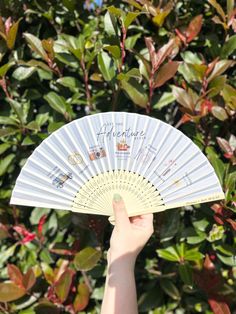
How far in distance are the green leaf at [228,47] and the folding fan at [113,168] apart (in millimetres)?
474

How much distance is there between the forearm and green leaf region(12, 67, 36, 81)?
89 centimetres

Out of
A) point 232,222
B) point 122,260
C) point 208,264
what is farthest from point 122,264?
point 208,264

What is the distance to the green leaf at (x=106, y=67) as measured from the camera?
66.7 inches

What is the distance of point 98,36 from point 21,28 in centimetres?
39

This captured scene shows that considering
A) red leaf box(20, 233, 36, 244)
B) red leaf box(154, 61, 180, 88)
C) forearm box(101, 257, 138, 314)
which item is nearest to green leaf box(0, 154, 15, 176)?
red leaf box(20, 233, 36, 244)

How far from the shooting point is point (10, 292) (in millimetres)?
1881

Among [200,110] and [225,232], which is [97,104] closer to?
[200,110]

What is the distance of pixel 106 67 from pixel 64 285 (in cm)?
91

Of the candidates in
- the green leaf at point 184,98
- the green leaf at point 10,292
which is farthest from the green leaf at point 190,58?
the green leaf at point 10,292

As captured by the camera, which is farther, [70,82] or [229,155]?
[70,82]

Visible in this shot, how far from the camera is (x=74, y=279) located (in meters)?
1.97

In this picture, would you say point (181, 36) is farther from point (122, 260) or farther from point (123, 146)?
point (122, 260)

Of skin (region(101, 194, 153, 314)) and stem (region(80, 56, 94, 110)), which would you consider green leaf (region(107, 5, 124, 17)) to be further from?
skin (region(101, 194, 153, 314))

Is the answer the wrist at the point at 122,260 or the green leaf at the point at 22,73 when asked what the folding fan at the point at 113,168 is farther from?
the green leaf at the point at 22,73
